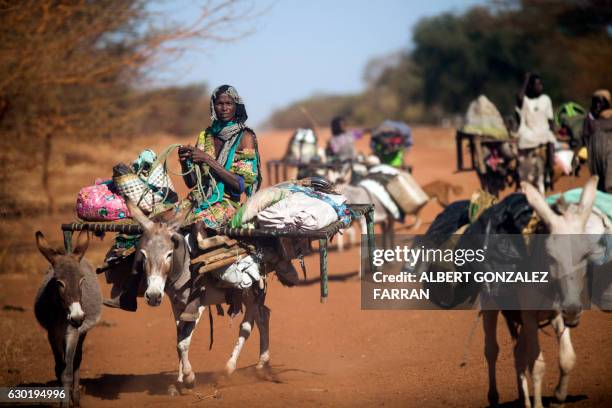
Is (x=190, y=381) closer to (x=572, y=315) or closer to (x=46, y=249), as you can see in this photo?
(x=46, y=249)

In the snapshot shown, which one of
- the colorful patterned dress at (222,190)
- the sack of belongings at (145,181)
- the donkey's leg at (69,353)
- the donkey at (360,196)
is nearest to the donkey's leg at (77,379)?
the donkey's leg at (69,353)

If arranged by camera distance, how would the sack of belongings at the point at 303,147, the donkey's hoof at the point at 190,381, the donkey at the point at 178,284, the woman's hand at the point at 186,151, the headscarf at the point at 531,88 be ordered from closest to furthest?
1. the donkey at the point at 178,284
2. the woman's hand at the point at 186,151
3. the donkey's hoof at the point at 190,381
4. the headscarf at the point at 531,88
5. the sack of belongings at the point at 303,147

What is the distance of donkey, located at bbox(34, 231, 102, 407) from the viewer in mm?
7262

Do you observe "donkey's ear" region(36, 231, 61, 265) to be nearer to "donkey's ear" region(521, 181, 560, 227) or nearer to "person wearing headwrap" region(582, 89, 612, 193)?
"donkey's ear" region(521, 181, 560, 227)

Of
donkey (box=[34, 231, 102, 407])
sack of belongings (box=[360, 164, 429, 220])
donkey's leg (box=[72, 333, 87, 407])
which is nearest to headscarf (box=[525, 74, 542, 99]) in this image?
sack of belongings (box=[360, 164, 429, 220])

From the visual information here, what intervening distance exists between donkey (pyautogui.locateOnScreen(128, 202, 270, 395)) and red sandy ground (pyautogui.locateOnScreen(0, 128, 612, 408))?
354 mm

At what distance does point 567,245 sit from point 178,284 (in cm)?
352

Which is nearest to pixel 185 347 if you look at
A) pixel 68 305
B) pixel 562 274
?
pixel 68 305

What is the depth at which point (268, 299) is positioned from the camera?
45.0 ft

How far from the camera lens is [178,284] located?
25.4 feet

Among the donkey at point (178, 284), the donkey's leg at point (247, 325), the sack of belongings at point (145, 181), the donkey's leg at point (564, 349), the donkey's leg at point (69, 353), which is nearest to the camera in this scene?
the donkey's leg at point (564, 349)

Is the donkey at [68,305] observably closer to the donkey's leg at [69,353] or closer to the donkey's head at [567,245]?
the donkey's leg at [69,353]

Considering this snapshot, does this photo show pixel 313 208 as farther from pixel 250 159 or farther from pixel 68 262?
pixel 68 262

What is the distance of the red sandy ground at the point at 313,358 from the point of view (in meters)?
7.89
